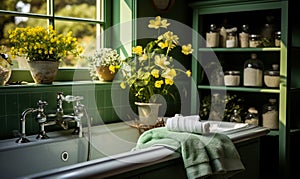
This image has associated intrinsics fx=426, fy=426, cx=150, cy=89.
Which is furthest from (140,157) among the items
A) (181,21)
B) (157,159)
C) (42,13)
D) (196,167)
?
(181,21)

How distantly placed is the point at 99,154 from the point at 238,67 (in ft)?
5.06

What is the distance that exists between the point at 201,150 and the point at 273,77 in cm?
126

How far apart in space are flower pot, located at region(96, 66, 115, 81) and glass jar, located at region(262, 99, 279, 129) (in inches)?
46.7

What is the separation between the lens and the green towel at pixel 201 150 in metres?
2.06

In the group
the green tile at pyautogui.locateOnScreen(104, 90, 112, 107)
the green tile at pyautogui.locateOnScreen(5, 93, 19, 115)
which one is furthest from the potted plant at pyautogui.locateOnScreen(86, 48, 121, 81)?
the green tile at pyautogui.locateOnScreen(5, 93, 19, 115)

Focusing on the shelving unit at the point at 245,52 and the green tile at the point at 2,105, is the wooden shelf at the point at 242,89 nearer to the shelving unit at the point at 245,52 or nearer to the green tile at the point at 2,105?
the shelving unit at the point at 245,52

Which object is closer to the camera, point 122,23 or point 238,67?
point 122,23

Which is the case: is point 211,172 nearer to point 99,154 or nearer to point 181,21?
point 99,154

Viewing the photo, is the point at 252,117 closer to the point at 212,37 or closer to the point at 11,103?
the point at 212,37

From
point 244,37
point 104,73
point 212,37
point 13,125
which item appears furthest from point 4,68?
point 244,37

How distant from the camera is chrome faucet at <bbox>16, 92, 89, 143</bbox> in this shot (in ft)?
7.84

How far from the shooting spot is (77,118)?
261 cm

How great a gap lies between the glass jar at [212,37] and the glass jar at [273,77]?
490mm

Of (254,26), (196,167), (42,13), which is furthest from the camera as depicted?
(254,26)
